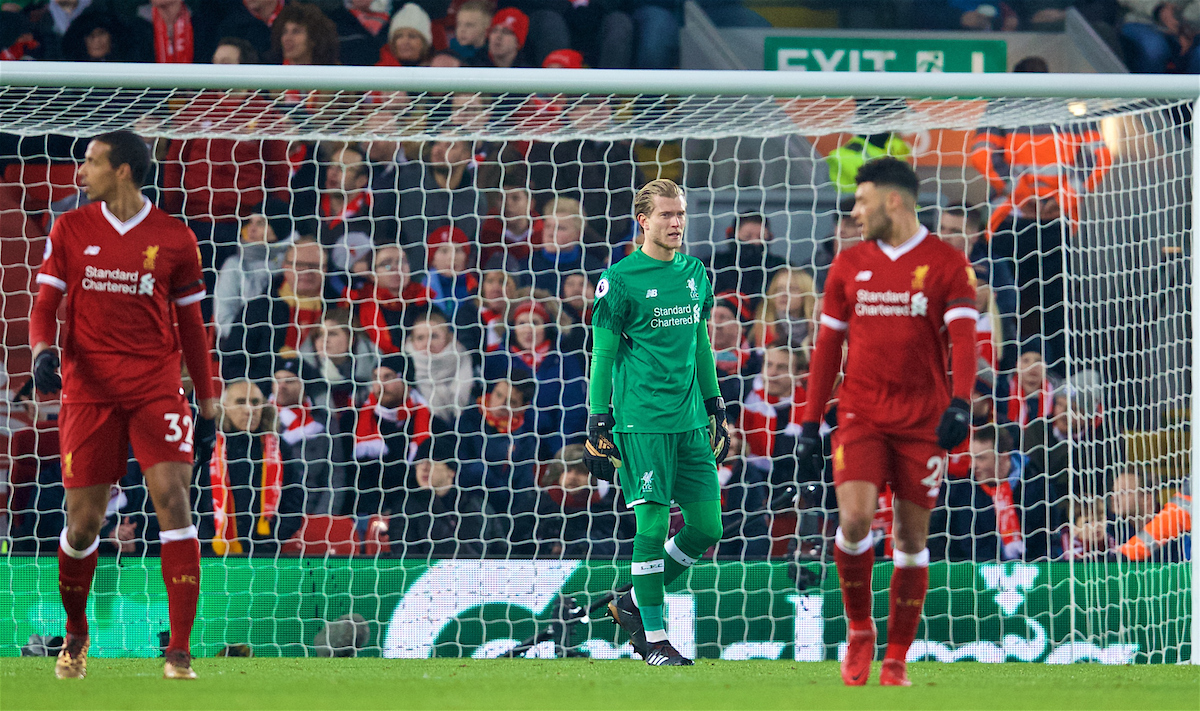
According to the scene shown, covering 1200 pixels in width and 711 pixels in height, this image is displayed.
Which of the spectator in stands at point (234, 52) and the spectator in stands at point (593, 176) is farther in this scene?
the spectator in stands at point (234, 52)

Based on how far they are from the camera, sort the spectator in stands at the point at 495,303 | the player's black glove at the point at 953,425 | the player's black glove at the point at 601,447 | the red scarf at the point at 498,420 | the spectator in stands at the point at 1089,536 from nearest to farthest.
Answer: the player's black glove at the point at 953,425 → the player's black glove at the point at 601,447 → the spectator in stands at the point at 1089,536 → the red scarf at the point at 498,420 → the spectator in stands at the point at 495,303

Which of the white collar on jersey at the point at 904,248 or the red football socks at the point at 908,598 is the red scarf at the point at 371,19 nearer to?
the white collar on jersey at the point at 904,248

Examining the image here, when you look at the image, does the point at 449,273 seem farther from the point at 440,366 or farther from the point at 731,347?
the point at 731,347

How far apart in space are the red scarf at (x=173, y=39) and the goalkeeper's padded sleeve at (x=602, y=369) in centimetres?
432

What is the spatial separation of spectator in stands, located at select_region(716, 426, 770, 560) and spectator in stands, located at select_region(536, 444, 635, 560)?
0.52 metres

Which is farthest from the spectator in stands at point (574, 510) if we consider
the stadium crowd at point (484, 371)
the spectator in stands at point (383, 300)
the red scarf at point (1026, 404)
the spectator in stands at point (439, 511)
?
the red scarf at point (1026, 404)

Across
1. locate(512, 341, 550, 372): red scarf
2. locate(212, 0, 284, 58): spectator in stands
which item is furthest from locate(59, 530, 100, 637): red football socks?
locate(212, 0, 284, 58): spectator in stands

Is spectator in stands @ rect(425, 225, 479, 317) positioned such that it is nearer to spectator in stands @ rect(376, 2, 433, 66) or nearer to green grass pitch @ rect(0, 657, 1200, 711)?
spectator in stands @ rect(376, 2, 433, 66)

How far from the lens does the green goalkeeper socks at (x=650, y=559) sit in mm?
5227

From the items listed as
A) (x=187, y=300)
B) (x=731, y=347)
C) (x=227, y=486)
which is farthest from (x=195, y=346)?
(x=731, y=347)

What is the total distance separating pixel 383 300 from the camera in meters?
7.10

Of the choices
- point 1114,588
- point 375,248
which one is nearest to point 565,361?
point 375,248

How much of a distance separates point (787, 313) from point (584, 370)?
1.09 metres

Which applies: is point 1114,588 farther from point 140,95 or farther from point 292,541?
point 140,95
